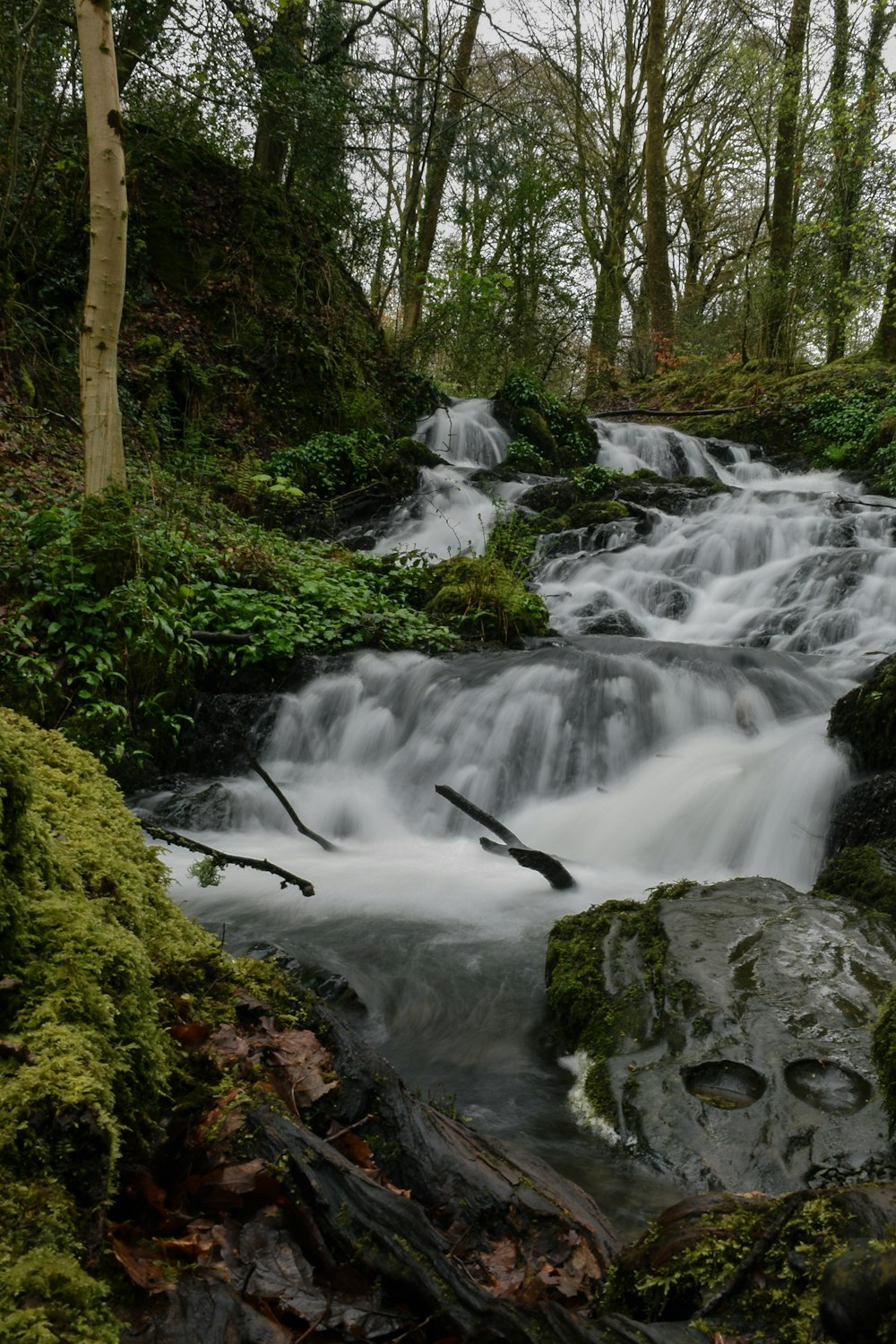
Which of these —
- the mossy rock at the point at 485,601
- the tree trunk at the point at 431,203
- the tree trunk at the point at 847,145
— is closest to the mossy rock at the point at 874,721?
the mossy rock at the point at 485,601

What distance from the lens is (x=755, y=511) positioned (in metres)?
13.6

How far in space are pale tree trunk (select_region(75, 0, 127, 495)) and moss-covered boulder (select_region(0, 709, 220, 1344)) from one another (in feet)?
16.7

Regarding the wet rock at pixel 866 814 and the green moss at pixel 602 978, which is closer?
the green moss at pixel 602 978

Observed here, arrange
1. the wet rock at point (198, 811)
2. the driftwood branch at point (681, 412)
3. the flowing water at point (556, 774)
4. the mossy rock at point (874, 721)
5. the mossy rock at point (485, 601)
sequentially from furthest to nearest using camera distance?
the driftwood branch at point (681, 412) < the mossy rock at point (485, 601) < the wet rock at point (198, 811) < the mossy rock at point (874, 721) < the flowing water at point (556, 774)

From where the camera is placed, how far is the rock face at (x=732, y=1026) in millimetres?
2799

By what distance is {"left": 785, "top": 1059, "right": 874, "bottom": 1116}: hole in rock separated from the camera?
9.57 ft

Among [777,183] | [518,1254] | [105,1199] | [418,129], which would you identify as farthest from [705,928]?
[777,183]

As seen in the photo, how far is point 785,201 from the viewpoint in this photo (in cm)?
2016

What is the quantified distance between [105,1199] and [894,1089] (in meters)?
2.09

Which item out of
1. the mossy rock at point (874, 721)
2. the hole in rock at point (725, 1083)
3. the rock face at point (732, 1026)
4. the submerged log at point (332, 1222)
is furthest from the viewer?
the mossy rock at point (874, 721)

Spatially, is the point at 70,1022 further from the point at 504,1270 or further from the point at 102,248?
the point at 102,248

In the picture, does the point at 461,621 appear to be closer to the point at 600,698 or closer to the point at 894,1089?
the point at 600,698

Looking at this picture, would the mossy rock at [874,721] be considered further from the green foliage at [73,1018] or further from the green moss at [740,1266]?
the green foliage at [73,1018]

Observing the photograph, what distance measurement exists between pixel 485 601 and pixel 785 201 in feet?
54.6
